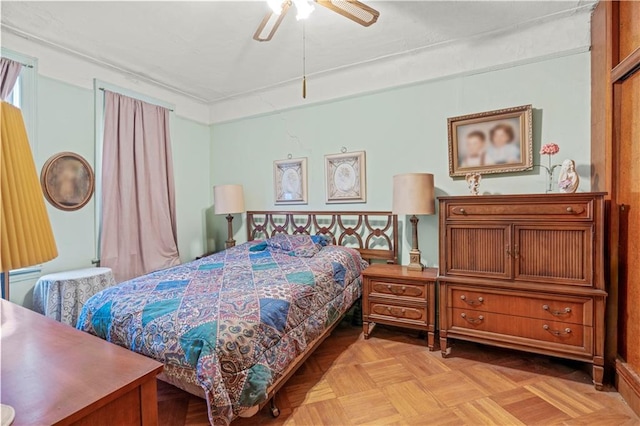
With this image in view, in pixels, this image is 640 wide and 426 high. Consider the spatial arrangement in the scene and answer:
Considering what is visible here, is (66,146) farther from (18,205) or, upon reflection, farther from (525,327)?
(525,327)

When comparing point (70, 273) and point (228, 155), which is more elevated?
point (228, 155)

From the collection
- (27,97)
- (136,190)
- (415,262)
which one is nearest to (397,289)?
(415,262)

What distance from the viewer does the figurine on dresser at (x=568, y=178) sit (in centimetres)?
217

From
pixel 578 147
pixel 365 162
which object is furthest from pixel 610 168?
pixel 365 162

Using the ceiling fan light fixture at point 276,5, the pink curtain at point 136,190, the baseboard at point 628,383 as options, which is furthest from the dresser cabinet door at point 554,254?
the pink curtain at point 136,190

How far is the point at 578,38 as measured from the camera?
239 cm

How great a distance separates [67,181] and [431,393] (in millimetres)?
3512

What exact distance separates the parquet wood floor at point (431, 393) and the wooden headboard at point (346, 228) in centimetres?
102

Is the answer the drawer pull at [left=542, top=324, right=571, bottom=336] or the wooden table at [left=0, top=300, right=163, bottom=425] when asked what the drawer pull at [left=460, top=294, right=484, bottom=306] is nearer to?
the drawer pull at [left=542, top=324, right=571, bottom=336]

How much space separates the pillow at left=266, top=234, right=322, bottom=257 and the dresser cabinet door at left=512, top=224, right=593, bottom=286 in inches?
66.3

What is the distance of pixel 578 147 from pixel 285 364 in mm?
2749

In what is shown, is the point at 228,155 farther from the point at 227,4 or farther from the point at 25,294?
the point at 25,294

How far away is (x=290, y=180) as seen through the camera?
372 cm

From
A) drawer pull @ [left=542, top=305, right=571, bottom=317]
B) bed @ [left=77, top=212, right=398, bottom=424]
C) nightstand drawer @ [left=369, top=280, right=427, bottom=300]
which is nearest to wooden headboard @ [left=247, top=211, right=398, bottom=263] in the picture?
bed @ [left=77, top=212, right=398, bottom=424]
